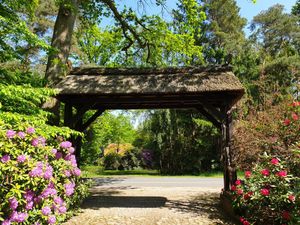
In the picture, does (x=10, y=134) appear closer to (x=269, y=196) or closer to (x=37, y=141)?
(x=37, y=141)

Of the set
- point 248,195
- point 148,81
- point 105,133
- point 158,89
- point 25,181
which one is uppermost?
point 148,81

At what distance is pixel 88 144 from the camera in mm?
22484

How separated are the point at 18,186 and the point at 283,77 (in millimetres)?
28387

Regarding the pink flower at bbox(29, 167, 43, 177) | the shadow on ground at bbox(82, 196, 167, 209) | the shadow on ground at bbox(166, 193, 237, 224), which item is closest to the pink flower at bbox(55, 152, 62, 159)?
the pink flower at bbox(29, 167, 43, 177)

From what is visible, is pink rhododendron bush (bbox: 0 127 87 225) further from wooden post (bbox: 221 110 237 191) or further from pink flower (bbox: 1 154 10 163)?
wooden post (bbox: 221 110 237 191)

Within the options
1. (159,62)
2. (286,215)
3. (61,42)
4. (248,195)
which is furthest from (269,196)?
(159,62)

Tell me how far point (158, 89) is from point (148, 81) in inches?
29.6

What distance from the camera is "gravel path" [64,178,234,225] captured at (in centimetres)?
733

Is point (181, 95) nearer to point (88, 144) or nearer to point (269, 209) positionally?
point (269, 209)

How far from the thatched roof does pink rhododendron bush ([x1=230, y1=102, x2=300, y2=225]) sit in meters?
2.20

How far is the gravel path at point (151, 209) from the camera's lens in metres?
7.33

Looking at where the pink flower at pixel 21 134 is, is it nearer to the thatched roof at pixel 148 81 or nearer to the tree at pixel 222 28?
the thatched roof at pixel 148 81

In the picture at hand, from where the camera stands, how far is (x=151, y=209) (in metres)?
8.69

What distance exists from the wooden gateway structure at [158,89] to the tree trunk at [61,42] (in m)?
0.41
